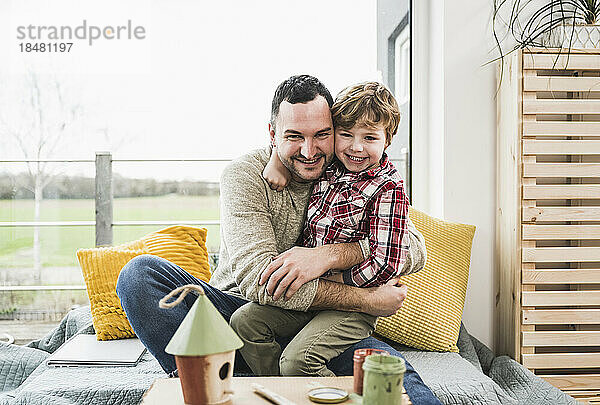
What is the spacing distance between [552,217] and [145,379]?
1.50m

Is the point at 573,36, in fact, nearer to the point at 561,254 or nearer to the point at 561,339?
the point at 561,254

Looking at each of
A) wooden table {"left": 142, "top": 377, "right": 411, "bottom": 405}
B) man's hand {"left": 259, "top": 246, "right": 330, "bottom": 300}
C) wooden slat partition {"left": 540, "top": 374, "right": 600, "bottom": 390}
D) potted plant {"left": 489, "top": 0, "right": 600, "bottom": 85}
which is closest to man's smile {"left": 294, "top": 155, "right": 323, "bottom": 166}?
man's hand {"left": 259, "top": 246, "right": 330, "bottom": 300}

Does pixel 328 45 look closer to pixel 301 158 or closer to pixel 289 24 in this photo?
pixel 289 24

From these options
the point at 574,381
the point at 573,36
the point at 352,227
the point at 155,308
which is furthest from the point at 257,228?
the point at 573,36

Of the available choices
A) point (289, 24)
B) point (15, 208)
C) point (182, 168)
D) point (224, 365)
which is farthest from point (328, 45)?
point (224, 365)

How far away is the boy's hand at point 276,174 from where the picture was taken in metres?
A: 1.95

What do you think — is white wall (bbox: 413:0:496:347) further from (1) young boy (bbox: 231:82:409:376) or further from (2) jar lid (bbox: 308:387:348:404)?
(2) jar lid (bbox: 308:387:348:404)

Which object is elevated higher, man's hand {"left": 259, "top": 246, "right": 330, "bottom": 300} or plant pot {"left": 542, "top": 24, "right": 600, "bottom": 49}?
plant pot {"left": 542, "top": 24, "right": 600, "bottom": 49}

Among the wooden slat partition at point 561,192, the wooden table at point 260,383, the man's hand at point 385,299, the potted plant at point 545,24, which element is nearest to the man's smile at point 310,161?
the man's hand at point 385,299

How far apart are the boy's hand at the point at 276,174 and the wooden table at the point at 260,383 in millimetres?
607

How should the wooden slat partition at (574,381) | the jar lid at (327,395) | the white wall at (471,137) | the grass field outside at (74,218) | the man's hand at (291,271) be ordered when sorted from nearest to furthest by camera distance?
the jar lid at (327,395)
the man's hand at (291,271)
the wooden slat partition at (574,381)
the white wall at (471,137)
the grass field outside at (74,218)

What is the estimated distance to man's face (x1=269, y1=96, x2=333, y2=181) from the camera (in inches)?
73.5

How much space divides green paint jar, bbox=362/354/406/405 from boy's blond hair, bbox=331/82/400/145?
0.77 m

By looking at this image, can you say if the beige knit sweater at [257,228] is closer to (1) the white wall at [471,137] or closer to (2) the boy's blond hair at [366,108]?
(2) the boy's blond hair at [366,108]
